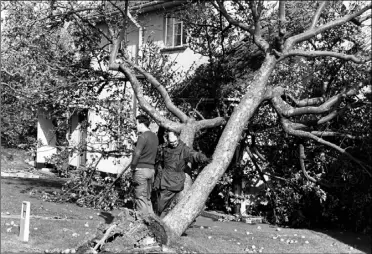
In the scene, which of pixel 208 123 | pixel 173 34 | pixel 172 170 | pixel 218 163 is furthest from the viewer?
pixel 173 34

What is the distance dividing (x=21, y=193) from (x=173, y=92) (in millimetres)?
4369

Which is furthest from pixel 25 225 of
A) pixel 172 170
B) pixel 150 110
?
pixel 150 110

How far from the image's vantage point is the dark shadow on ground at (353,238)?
357 inches

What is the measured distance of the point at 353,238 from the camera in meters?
9.68

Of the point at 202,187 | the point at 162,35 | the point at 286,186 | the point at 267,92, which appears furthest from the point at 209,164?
the point at 162,35

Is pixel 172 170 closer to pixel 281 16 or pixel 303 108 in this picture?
pixel 303 108

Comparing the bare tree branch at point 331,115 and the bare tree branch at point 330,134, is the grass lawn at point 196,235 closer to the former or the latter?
the bare tree branch at point 330,134

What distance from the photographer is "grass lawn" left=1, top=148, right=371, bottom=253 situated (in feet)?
23.7

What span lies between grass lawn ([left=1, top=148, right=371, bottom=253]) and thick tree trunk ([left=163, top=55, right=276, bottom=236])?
344 millimetres

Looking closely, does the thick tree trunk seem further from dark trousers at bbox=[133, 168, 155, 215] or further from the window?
the window

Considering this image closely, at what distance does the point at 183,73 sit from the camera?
40.9ft

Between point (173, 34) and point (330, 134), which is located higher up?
point (173, 34)

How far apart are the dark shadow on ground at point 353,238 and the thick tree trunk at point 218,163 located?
2618 millimetres

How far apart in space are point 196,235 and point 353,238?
120 inches
